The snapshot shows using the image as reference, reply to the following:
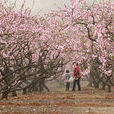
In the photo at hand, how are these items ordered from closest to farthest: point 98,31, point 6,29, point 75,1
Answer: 1. point 6,29
2. point 98,31
3. point 75,1

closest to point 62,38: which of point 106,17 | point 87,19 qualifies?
point 87,19

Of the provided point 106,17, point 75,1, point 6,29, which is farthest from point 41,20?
point 6,29

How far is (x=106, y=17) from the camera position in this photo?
1842 centimetres

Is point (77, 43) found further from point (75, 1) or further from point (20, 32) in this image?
point (20, 32)

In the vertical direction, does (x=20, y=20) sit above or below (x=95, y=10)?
below

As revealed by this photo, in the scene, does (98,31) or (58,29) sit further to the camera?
(58,29)

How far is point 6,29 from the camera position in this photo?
15070mm

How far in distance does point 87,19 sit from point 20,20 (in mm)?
4900

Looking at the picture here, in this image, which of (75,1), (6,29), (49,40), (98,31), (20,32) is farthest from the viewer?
(49,40)

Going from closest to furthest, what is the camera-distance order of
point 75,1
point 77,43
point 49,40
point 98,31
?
point 98,31 → point 75,1 → point 49,40 → point 77,43

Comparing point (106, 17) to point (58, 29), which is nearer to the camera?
point (106, 17)

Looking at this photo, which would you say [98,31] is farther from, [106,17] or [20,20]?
[20,20]

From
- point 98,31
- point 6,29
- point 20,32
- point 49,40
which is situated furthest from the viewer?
point 49,40

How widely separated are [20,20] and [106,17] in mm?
5073
